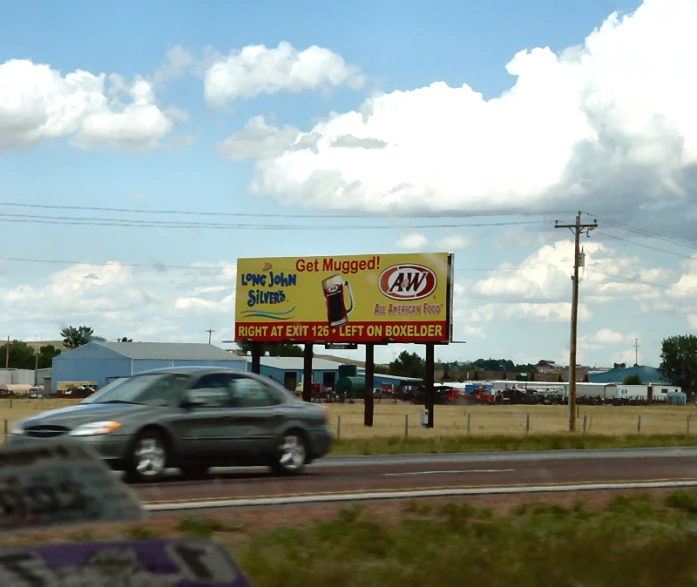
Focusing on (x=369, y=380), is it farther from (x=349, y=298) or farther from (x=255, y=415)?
(x=255, y=415)

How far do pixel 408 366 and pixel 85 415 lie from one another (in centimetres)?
16264

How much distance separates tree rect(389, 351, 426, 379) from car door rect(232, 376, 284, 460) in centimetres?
15758

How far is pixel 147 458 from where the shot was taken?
14.4 metres

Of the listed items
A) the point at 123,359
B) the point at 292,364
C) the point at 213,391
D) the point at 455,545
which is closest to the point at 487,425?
the point at 213,391

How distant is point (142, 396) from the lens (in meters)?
14.9

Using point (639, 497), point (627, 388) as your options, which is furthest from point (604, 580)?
point (627, 388)

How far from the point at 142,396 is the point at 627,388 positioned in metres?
143

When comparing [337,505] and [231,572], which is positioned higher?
[231,572]

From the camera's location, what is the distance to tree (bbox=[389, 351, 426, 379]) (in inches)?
6850

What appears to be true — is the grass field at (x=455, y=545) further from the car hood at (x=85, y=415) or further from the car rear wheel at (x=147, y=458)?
the car hood at (x=85, y=415)

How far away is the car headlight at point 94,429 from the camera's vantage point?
13.9m

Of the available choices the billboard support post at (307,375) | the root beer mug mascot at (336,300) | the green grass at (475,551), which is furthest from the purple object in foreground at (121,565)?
the billboard support post at (307,375)

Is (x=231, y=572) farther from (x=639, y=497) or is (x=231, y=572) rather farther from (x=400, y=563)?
(x=639, y=497)

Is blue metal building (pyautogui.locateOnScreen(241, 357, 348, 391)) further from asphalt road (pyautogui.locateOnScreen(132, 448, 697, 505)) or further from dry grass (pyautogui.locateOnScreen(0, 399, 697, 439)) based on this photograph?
asphalt road (pyautogui.locateOnScreen(132, 448, 697, 505))
